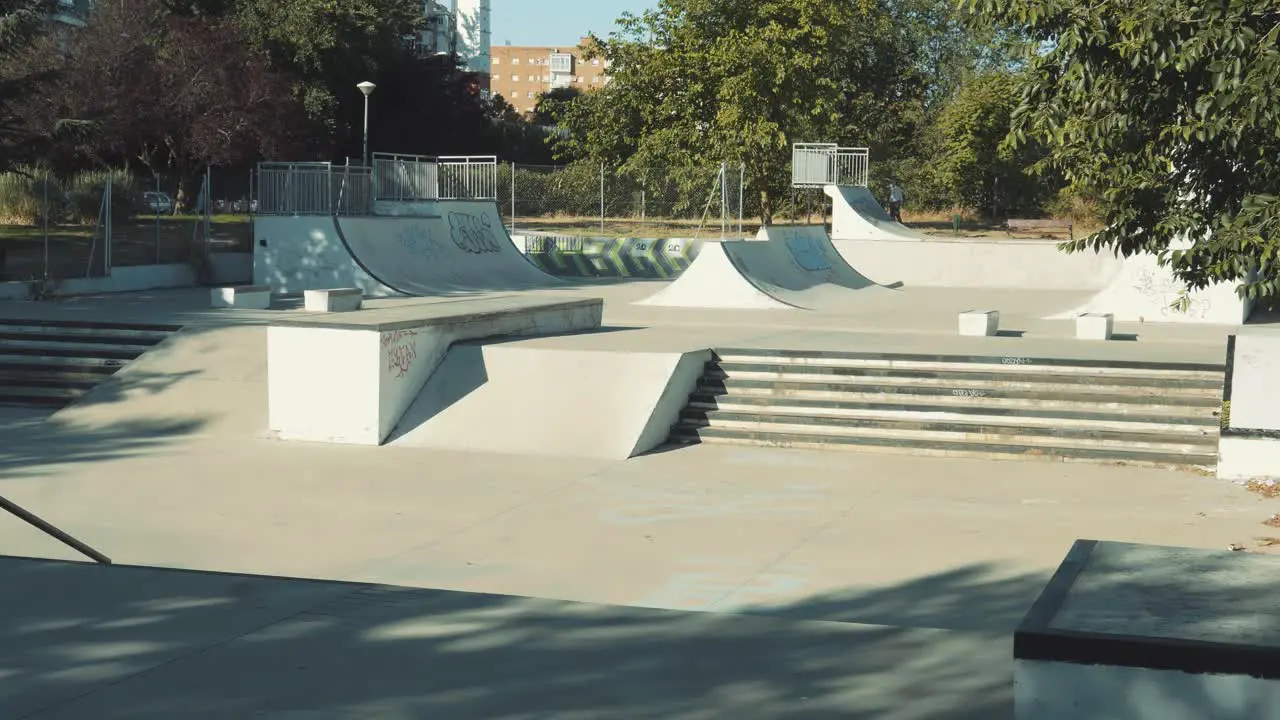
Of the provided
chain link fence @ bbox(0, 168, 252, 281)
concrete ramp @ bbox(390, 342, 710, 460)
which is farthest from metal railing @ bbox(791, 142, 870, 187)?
concrete ramp @ bbox(390, 342, 710, 460)

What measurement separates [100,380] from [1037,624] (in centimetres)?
1313

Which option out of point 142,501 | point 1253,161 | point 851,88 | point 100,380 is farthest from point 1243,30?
point 851,88

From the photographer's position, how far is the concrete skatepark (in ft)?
15.8

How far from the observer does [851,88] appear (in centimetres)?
5381

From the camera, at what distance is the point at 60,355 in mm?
15633

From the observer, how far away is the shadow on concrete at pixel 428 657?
448 centimetres

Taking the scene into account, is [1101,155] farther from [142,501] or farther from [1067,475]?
[142,501]

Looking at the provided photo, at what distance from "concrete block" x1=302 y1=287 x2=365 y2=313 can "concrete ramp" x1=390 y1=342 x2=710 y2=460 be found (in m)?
6.79

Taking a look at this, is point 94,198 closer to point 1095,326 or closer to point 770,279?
point 770,279

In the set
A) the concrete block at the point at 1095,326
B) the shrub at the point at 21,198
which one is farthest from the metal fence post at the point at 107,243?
the concrete block at the point at 1095,326

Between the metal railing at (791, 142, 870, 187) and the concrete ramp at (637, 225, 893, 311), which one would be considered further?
the metal railing at (791, 142, 870, 187)

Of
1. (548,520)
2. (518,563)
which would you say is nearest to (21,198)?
(548,520)

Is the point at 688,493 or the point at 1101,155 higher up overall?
the point at 1101,155

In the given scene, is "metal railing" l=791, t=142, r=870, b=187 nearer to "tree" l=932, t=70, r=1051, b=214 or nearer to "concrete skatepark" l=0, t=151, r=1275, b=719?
"tree" l=932, t=70, r=1051, b=214
